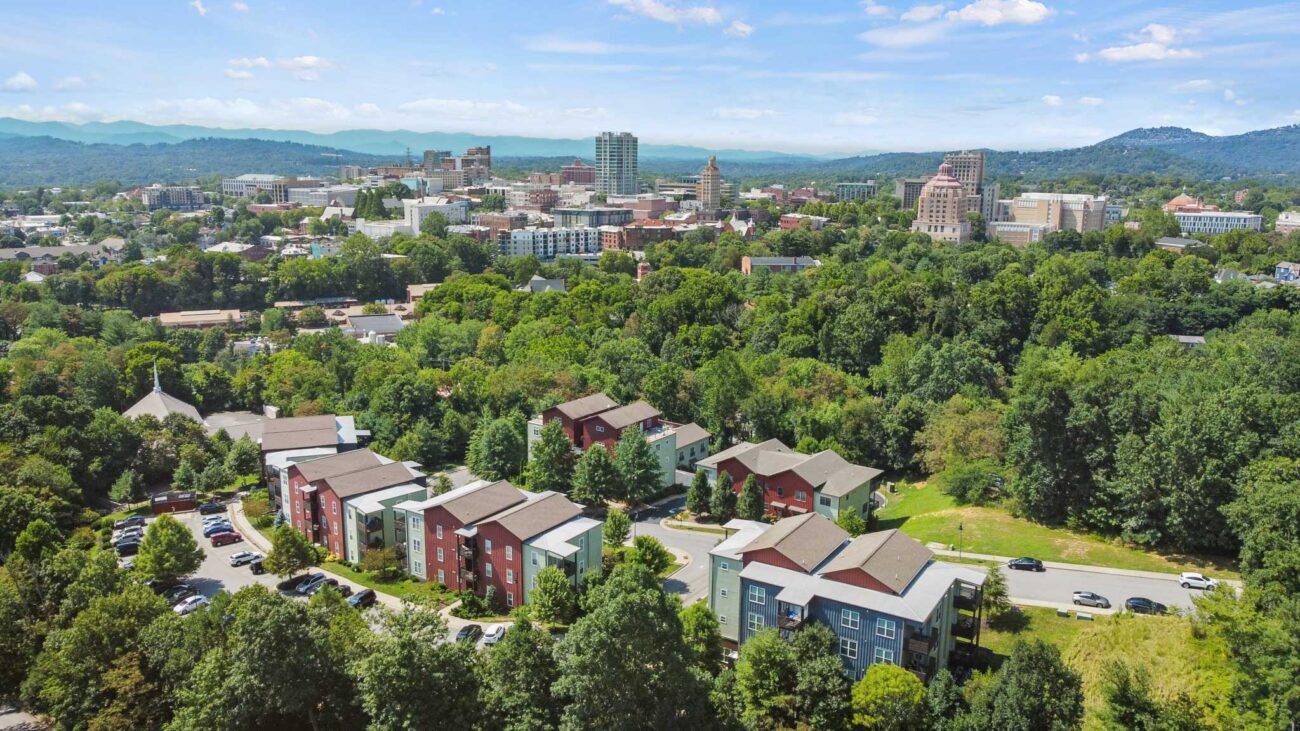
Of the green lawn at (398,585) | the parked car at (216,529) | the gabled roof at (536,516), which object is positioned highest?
the gabled roof at (536,516)

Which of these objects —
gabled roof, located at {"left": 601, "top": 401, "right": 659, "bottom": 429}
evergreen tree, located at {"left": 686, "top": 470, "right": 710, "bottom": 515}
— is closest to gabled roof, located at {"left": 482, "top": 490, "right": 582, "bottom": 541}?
evergreen tree, located at {"left": 686, "top": 470, "right": 710, "bottom": 515}

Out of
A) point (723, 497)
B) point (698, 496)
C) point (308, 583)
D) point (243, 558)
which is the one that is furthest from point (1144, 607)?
point (243, 558)

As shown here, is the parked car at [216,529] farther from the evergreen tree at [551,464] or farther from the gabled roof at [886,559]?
the gabled roof at [886,559]

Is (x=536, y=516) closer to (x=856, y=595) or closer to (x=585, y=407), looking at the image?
(x=856, y=595)

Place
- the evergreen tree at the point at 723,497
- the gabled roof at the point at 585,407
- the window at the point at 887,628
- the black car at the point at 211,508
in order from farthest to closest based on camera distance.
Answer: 1. the gabled roof at the point at 585,407
2. the black car at the point at 211,508
3. the evergreen tree at the point at 723,497
4. the window at the point at 887,628

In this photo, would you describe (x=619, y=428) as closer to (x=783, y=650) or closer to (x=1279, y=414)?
Result: (x=783, y=650)

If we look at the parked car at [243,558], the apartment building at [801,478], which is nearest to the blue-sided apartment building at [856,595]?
the apartment building at [801,478]

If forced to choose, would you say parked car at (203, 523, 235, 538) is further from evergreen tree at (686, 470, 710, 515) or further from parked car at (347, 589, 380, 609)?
evergreen tree at (686, 470, 710, 515)
